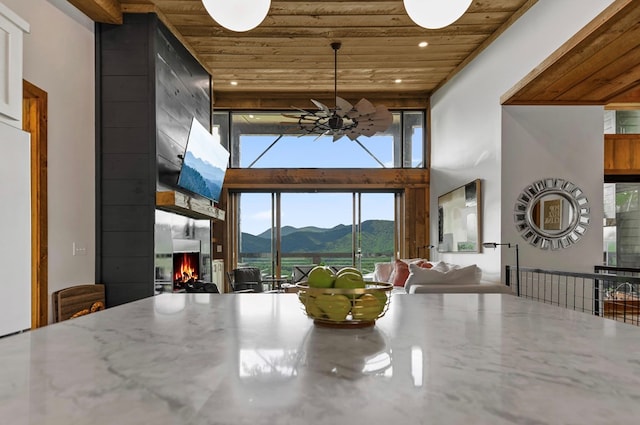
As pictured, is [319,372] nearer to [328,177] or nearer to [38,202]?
[38,202]

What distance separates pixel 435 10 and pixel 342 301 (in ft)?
3.04

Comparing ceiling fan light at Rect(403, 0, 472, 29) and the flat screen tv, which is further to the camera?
the flat screen tv

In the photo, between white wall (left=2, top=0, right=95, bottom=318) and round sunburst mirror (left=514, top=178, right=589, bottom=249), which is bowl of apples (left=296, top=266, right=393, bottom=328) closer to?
white wall (left=2, top=0, right=95, bottom=318)

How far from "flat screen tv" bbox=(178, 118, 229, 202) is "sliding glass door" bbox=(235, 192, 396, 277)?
2128 mm

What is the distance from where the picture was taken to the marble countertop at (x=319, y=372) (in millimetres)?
460

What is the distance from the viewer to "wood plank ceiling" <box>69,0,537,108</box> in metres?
3.92

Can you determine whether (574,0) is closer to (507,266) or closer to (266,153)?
(507,266)

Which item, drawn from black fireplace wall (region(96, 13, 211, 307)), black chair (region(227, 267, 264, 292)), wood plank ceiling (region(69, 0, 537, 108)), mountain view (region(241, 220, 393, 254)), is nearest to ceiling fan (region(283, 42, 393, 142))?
wood plank ceiling (region(69, 0, 537, 108))

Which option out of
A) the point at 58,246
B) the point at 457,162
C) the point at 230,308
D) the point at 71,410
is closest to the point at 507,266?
the point at 457,162

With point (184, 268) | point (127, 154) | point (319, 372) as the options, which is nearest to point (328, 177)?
point (184, 268)

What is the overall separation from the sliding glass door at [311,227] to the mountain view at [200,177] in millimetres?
2128

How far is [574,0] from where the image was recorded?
3150 millimetres

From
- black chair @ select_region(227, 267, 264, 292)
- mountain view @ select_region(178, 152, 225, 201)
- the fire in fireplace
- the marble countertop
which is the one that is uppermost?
mountain view @ select_region(178, 152, 225, 201)

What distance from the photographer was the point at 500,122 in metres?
4.29
